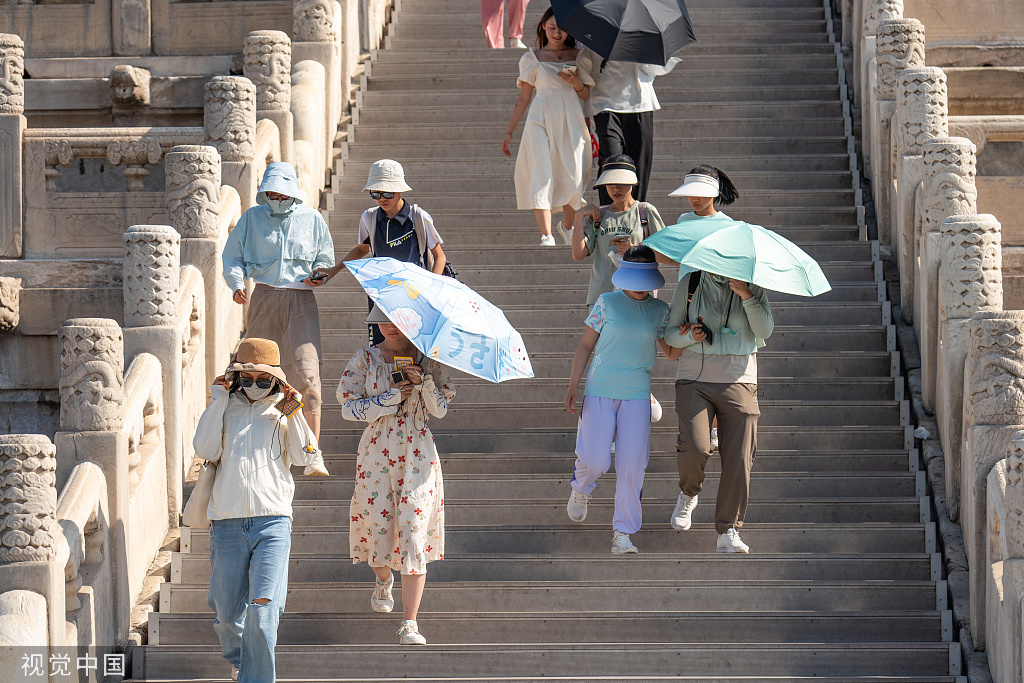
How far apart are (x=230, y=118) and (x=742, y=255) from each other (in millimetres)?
4605

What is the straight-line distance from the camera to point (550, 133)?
9.93m

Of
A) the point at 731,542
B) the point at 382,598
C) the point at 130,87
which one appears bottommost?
the point at 382,598

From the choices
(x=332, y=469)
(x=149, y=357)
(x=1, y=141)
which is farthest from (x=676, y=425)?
(x=1, y=141)

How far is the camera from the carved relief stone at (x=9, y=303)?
33.6 feet

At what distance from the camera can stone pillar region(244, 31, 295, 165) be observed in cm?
1124

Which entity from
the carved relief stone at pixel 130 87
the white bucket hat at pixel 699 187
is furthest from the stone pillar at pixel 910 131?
the carved relief stone at pixel 130 87

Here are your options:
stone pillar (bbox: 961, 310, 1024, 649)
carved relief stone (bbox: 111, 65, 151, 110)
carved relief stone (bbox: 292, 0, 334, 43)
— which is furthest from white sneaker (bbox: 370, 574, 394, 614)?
carved relief stone (bbox: 111, 65, 151, 110)

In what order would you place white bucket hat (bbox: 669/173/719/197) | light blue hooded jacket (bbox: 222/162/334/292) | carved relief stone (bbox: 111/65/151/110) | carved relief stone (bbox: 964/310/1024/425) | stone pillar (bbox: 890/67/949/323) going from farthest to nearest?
carved relief stone (bbox: 111/65/151/110) → stone pillar (bbox: 890/67/949/323) → light blue hooded jacket (bbox: 222/162/334/292) → white bucket hat (bbox: 669/173/719/197) → carved relief stone (bbox: 964/310/1024/425)

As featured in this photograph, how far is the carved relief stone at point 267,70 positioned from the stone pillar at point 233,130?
2.69 feet

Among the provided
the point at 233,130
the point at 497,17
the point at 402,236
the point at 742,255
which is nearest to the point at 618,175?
the point at 742,255

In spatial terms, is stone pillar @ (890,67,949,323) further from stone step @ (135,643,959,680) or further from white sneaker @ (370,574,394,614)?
white sneaker @ (370,574,394,614)

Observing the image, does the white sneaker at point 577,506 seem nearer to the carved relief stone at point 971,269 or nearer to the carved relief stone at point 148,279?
the carved relief stone at point 971,269

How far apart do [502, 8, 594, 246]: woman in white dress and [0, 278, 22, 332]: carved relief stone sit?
3.65 m

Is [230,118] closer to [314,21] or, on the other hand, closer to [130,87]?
[314,21]
